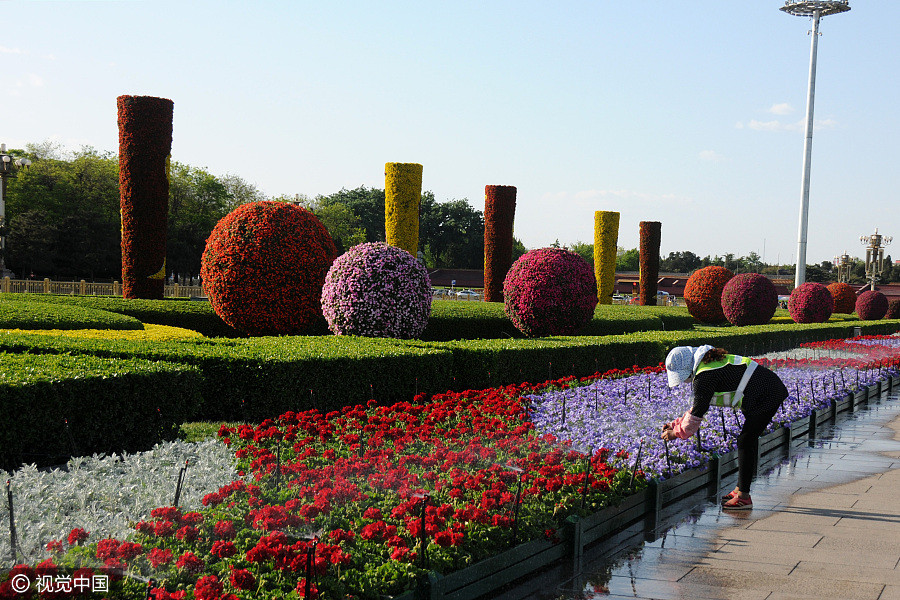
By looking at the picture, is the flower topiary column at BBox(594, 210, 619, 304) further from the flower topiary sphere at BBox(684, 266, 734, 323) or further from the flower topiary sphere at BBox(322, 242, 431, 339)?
the flower topiary sphere at BBox(322, 242, 431, 339)

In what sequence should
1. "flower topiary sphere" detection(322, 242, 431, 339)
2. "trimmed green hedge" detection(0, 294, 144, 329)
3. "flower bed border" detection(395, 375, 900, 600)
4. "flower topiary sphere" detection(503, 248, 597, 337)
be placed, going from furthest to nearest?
"flower topiary sphere" detection(503, 248, 597, 337) < "flower topiary sphere" detection(322, 242, 431, 339) < "trimmed green hedge" detection(0, 294, 144, 329) < "flower bed border" detection(395, 375, 900, 600)

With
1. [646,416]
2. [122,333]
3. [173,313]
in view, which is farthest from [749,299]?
[122,333]

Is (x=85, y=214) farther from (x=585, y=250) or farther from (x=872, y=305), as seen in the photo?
(x=585, y=250)

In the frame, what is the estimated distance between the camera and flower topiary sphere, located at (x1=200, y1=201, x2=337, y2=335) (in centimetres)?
1371

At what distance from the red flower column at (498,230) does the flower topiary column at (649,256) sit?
35.5ft

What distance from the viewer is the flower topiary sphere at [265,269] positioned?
13.7 metres

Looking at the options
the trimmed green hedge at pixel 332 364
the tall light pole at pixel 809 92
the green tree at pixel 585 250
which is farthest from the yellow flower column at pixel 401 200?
the green tree at pixel 585 250

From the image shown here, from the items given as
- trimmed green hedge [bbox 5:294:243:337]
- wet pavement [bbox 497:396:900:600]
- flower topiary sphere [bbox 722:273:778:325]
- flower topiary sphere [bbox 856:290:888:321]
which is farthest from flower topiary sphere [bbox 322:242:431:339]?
flower topiary sphere [bbox 856:290:888:321]

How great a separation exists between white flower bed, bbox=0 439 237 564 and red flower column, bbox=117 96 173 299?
1274 cm

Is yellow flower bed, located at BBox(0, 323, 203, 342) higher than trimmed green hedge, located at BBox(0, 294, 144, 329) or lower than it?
lower

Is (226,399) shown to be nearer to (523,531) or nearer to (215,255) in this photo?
(523,531)

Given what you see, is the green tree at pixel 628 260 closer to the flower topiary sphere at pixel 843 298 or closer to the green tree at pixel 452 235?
the green tree at pixel 452 235

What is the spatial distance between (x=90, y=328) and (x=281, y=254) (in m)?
3.65

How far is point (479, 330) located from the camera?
17781mm
